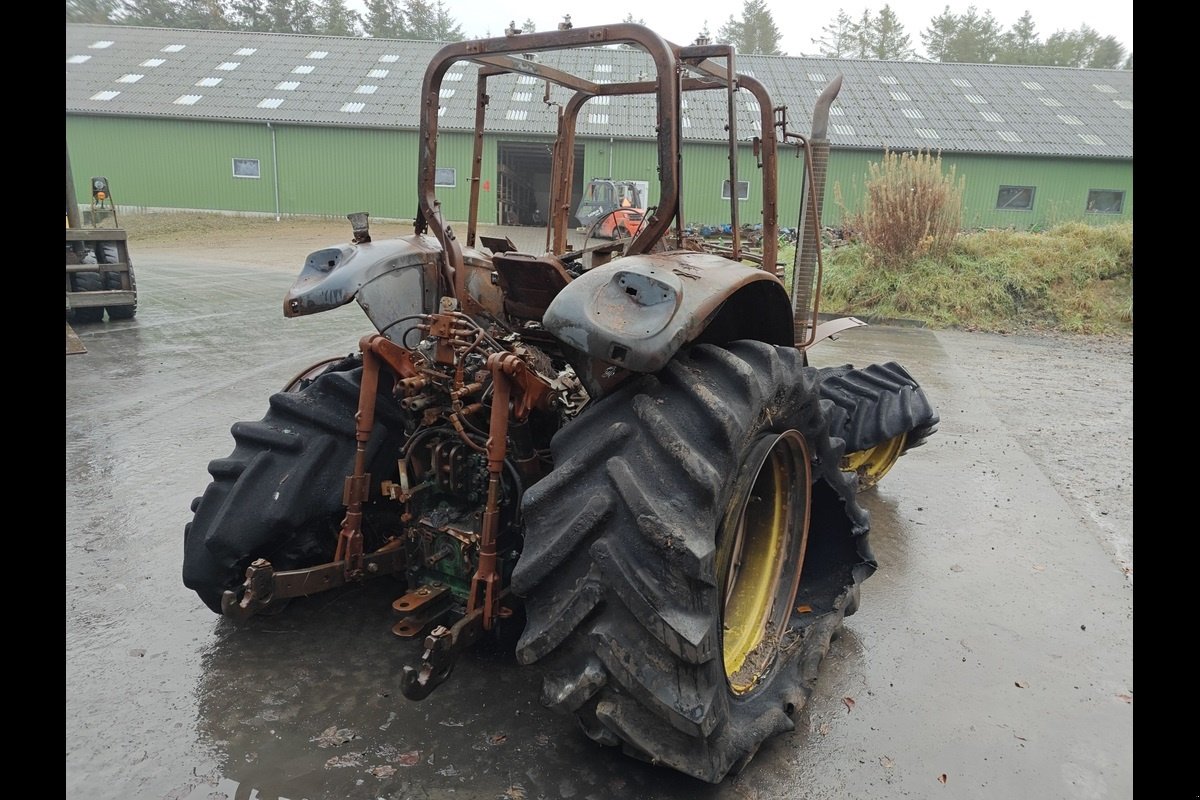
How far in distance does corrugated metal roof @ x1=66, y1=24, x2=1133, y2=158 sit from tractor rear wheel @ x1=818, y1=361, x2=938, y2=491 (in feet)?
58.1

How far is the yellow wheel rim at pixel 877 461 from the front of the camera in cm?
465

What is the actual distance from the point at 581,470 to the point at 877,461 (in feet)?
10.4

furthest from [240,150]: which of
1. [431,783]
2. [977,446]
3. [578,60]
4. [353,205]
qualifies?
[431,783]

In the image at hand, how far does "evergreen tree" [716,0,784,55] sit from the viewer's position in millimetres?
51344

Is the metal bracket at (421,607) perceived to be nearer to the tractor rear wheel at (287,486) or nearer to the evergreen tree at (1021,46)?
the tractor rear wheel at (287,486)

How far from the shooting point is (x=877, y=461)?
187 inches

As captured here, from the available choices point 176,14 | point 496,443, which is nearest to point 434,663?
point 496,443

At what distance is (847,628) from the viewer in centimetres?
322

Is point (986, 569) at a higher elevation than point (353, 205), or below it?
below

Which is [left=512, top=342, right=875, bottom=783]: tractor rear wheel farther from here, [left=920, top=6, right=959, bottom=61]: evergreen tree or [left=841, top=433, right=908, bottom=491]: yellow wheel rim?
[left=920, top=6, right=959, bottom=61]: evergreen tree

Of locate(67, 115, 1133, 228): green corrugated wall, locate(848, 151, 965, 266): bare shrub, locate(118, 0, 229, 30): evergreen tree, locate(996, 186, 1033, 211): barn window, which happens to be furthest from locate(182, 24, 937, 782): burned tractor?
locate(118, 0, 229, 30): evergreen tree

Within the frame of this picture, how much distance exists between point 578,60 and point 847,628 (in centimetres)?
2321

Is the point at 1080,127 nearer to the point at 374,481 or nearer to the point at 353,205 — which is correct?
the point at 353,205

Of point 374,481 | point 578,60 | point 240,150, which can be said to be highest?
point 578,60
